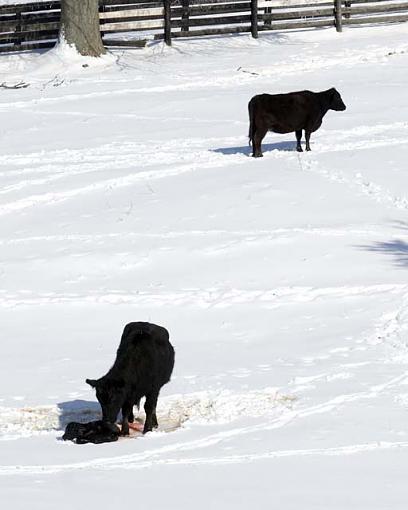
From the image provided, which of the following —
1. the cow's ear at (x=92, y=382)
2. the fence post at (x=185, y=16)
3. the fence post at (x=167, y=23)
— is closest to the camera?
the cow's ear at (x=92, y=382)

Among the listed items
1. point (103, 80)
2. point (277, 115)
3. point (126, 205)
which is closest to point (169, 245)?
point (126, 205)

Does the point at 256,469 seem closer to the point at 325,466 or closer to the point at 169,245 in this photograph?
the point at 325,466

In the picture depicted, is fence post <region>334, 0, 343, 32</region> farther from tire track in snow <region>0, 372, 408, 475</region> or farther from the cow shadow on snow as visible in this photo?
tire track in snow <region>0, 372, 408, 475</region>

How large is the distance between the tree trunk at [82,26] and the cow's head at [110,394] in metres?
21.1

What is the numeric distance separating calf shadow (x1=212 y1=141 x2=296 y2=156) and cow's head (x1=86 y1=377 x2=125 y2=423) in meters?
10.6

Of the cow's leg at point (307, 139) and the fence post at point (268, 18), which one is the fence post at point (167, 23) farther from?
the cow's leg at point (307, 139)

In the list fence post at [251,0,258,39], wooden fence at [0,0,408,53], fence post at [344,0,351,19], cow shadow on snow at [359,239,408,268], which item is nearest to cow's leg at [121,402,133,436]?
cow shadow on snow at [359,239,408,268]

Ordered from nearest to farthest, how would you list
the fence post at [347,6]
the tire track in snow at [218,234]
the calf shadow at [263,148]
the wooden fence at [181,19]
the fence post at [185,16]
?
1. the tire track in snow at [218,234]
2. the calf shadow at [263,148]
3. the wooden fence at [181,19]
4. the fence post at [185,16]
5. the fence post at [347,6]

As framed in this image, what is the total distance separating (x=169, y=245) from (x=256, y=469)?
697 centimetres

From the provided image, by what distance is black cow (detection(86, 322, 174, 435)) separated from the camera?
8859mm

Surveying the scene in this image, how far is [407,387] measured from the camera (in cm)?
973

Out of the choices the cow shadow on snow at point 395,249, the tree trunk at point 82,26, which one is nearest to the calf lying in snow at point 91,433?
the cow shadow on snow at point 395,249

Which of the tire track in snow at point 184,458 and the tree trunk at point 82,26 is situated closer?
the tire track in snow at point 184,458

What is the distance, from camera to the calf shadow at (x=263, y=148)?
19.4 metres
